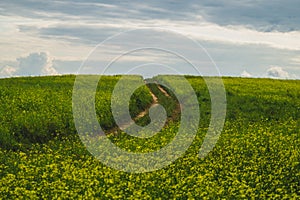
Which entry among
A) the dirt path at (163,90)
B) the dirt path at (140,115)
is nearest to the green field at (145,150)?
the dirt path at (140,115)

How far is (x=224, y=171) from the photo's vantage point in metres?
21.0

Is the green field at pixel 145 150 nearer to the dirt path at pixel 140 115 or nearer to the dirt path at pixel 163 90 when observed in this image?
the dirt path at pixel 140 115

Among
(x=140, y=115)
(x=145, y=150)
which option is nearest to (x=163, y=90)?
(x=140, y=115)

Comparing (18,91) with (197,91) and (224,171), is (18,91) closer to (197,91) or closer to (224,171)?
(197,91)

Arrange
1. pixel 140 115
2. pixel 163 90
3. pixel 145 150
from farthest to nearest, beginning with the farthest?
pixel 163 90 → pixel 140 115 → pixel 145 150

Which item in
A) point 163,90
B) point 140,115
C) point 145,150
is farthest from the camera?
point 163,90

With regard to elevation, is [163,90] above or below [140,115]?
above

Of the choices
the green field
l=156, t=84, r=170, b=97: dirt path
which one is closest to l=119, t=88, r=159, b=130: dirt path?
the green field

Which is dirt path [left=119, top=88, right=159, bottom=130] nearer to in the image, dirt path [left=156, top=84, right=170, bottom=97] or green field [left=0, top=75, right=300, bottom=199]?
green field [left=0, top=75, right=300, bottom=199]

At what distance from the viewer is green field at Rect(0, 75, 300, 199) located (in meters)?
18.0

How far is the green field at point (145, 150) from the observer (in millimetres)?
17969

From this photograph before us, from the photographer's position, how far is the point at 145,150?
24109 millimetres

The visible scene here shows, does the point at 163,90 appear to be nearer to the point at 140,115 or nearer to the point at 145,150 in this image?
the point at 140,115

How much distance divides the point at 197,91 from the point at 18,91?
16.6 m
